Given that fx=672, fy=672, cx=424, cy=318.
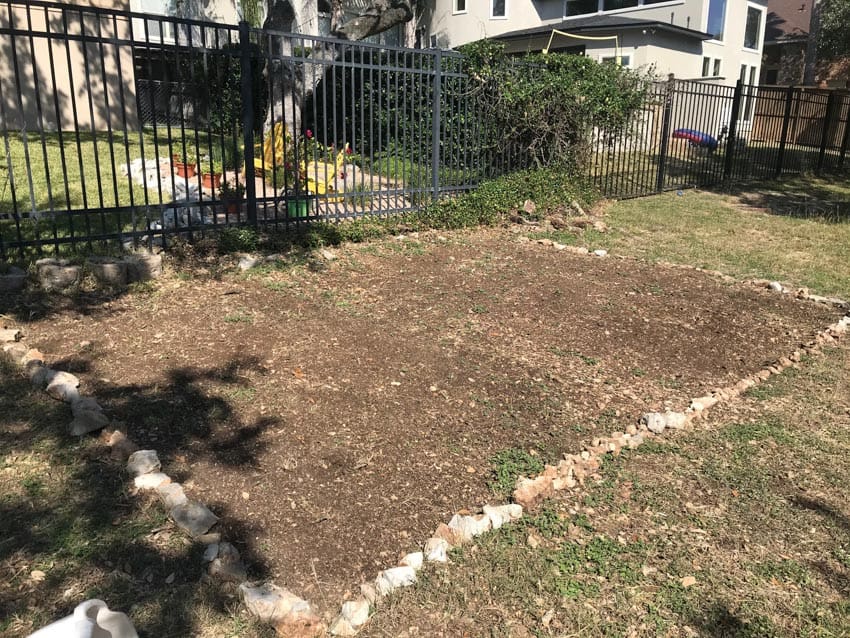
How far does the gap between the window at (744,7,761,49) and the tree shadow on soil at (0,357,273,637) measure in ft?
91.6

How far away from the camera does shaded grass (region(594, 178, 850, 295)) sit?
24.8 feet

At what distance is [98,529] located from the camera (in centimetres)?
275

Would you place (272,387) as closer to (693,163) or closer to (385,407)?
(385,407)

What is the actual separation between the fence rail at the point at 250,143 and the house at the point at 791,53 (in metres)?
13.4

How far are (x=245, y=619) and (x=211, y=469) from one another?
1.01 meters

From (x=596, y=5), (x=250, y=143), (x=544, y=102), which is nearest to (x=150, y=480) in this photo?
(x=250, y=143)

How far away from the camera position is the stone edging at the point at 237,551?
94.0 inches

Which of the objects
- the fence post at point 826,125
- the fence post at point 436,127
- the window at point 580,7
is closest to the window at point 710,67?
the window at point 580,7

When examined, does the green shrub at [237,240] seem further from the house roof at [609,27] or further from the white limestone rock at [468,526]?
the house roof at [609,27]

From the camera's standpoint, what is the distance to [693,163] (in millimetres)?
15734

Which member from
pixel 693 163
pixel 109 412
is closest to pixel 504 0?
pixel 693 163

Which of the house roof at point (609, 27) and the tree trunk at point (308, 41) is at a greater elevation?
the house roof at point (609, 27)

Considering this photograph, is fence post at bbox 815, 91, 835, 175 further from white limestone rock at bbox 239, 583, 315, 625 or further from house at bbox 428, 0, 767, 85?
white limestone rock at bbox 239, 583, 315, 625

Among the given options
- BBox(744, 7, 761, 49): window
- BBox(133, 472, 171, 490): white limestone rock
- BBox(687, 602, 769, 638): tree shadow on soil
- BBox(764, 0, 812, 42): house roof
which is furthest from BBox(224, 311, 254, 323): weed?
BBox(764, 0, 812, 42): house roof
